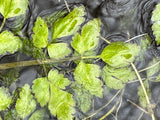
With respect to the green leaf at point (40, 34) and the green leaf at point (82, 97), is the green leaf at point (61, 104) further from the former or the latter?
the green leaf at point (40, 34)

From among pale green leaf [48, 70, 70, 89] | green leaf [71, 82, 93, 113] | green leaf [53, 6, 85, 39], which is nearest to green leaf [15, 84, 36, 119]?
pale green leaf [48, 70, 70, 89]

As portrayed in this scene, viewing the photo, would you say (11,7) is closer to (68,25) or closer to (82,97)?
(68,25)

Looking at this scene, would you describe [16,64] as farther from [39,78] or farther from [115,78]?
[115,78]

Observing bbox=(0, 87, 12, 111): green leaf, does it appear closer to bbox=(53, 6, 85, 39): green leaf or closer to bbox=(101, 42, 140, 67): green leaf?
bbox=(53, 6, 85, 39): green leaf

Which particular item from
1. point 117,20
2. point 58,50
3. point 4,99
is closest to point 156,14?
point 117,20

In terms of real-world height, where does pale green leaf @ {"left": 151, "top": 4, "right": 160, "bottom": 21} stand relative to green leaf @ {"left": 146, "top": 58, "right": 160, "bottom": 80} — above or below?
above

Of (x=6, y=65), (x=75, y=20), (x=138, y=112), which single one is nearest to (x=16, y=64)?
(x=6, y=65)
